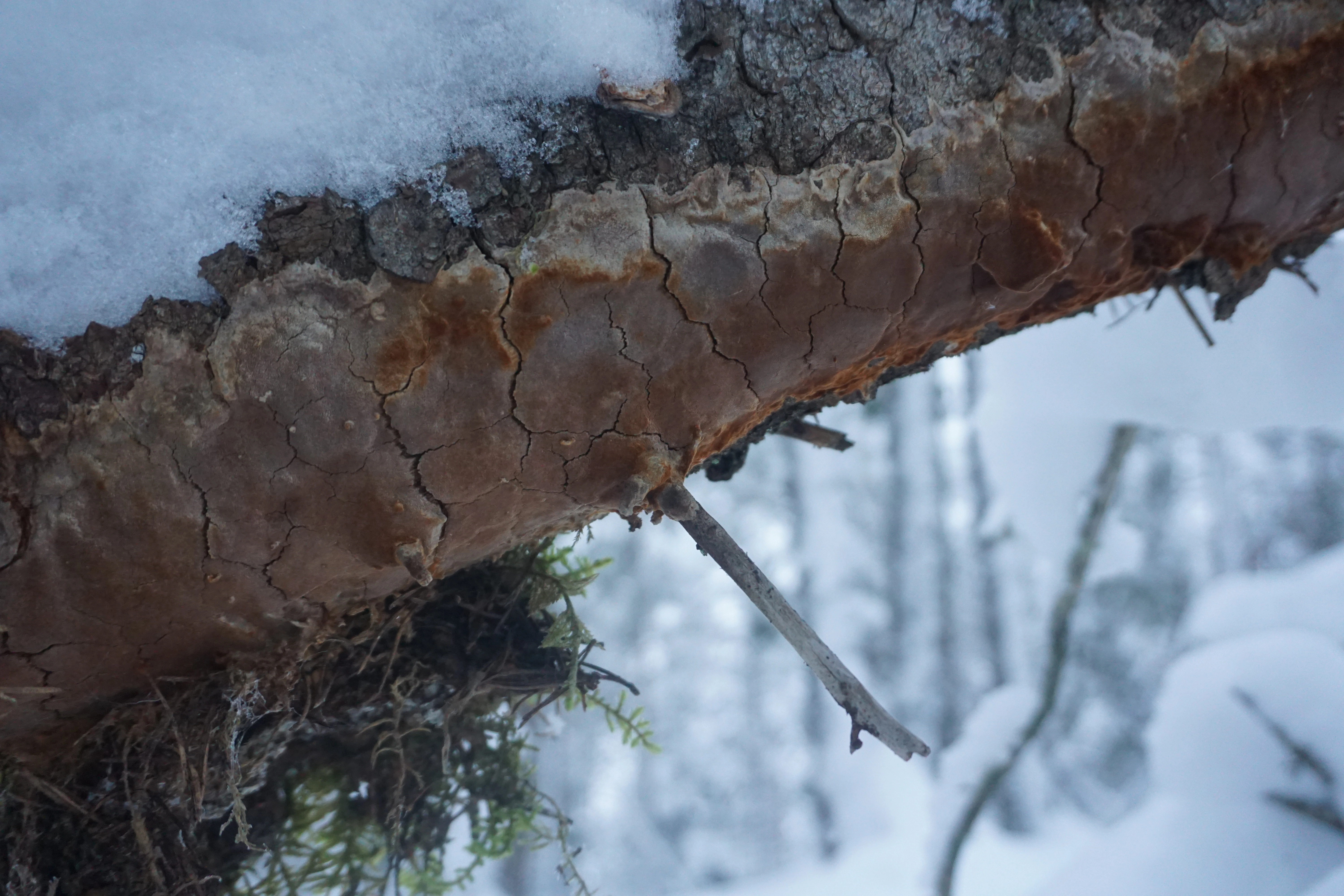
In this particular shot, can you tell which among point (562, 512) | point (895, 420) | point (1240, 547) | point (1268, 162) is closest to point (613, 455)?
point (562, 512)

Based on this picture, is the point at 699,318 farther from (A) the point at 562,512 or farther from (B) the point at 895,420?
(B) the point at 895,420

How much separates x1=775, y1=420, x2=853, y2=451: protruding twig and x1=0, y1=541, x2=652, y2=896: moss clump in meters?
0.42

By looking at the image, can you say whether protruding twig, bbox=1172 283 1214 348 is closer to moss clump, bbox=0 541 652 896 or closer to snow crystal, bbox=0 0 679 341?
snow crystal, bbox=0 0 679 341

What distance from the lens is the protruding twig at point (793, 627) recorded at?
0.87 meters

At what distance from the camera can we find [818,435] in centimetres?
135

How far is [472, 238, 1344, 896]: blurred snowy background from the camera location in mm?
3023

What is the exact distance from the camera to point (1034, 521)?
294 cm

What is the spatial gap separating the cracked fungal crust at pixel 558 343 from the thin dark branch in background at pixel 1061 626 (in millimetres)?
1657

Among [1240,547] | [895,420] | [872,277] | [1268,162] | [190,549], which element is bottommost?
[190,549]

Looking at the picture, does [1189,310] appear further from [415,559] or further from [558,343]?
[415,559]

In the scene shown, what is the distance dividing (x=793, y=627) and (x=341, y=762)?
0.87 metres

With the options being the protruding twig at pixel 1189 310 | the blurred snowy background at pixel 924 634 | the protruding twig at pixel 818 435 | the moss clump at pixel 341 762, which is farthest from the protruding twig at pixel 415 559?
the blurred snowy background at pixel 924 634

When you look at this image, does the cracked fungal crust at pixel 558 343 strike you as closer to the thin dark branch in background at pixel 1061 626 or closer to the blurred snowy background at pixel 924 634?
the thin dark branch in background at pixel 1061 626

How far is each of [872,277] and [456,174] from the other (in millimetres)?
465
